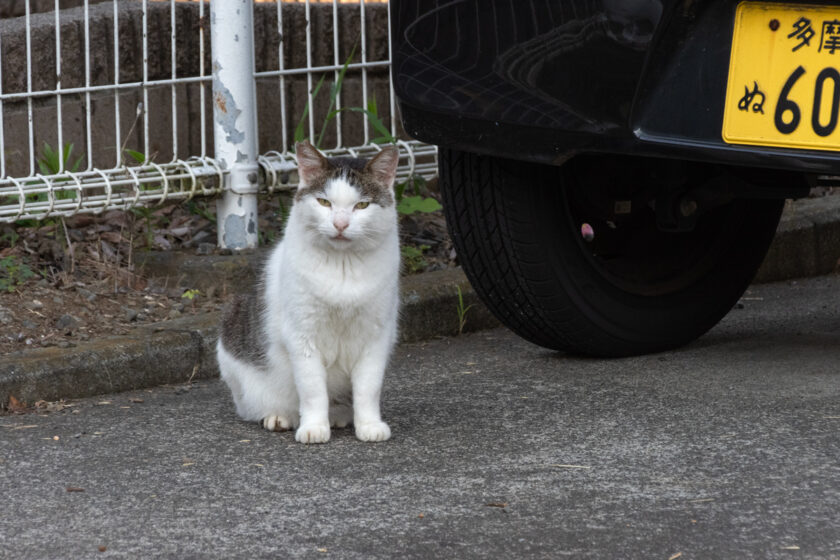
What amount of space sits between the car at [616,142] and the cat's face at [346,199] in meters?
0.21

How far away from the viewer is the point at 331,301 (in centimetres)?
279

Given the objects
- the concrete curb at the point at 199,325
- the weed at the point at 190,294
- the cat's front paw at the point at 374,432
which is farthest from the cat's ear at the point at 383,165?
the weed at the point at 190,294

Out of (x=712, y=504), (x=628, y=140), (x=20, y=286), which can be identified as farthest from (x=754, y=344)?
(x=20, y=286)

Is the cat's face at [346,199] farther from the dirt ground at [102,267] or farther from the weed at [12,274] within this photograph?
the weed at [12,274]

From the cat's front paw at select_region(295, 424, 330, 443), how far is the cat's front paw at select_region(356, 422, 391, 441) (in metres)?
0.08

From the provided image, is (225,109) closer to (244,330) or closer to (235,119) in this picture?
(235,119)

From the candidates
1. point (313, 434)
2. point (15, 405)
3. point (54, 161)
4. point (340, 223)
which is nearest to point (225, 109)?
point (54, 161)

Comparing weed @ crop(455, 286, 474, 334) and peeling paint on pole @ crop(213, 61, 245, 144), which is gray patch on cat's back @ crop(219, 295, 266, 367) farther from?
peeling paint on pole @ crop(213, 61, 245, 144)

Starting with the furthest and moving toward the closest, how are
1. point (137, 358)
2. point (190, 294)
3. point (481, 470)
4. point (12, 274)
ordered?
point (190, 294)
point (12, 274)
point (137, 358)
point (481, 470)

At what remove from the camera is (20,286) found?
150 inches

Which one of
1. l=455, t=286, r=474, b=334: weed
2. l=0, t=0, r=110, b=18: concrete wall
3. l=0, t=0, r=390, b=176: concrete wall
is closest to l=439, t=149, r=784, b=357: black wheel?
l=455, t=286, r=474, b=334: weed

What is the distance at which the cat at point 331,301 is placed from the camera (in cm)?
281

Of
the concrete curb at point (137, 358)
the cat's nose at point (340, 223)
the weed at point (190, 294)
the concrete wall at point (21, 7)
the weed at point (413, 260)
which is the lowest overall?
the concrete curb at point (137, 358)

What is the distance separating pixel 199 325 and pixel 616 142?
1474mm
